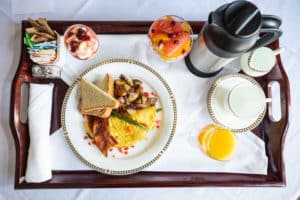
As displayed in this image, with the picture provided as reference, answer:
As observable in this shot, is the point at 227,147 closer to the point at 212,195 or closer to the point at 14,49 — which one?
the point at 212,195

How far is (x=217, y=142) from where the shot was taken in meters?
1.00

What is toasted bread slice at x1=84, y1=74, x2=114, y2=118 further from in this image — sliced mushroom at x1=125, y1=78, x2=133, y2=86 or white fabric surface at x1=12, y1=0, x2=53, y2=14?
white fabric surface at x1=12, y1=0, x2=53, y2=14

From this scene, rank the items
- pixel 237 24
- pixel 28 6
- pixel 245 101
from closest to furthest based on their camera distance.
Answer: pixel 237 24 → pixel 245 101 → pixel 28 6

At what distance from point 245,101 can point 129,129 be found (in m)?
0.32

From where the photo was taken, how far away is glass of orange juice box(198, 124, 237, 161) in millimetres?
1001

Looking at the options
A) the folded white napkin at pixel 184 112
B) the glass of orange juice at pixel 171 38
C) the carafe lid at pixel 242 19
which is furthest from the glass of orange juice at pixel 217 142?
the carafe lid at pixel 242 19

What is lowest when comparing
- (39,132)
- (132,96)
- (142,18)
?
(39,132)

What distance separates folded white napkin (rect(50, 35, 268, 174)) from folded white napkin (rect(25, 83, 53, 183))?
52 mm

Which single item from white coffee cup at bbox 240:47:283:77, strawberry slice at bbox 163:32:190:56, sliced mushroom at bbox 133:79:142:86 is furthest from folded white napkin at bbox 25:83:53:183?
white coffee cup at bbox 240:47:283:77

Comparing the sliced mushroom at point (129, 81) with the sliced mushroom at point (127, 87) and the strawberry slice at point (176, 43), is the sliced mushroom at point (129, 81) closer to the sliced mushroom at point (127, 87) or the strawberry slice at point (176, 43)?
the sliced mushroom at point (127, 87)

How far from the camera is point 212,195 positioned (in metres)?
1.06

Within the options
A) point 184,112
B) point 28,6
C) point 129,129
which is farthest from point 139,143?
point 28,6

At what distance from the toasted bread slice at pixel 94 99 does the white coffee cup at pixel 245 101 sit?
0.31 m

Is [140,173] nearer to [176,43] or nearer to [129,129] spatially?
[129,129]
